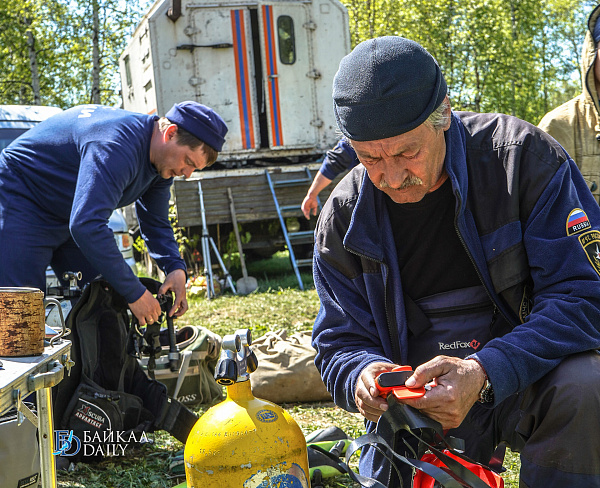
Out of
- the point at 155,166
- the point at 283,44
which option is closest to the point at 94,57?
the point at 283,44

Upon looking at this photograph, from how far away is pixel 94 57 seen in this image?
16.6 meters

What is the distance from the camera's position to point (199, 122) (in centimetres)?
361

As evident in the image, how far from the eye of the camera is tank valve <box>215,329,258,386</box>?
1946 mm

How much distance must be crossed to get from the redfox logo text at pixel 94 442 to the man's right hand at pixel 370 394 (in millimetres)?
1846

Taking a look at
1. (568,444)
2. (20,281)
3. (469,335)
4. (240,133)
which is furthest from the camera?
(240,133)

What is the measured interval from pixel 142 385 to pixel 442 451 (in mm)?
2259

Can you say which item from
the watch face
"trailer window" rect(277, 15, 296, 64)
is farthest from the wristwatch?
"trailer window" rect(277, 15, 296, 64)

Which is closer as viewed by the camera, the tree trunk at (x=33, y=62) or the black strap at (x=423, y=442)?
the black strap at (x=423, y=442)

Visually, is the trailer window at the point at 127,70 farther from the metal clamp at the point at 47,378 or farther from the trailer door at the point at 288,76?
the metal clamp at the point at 47,378

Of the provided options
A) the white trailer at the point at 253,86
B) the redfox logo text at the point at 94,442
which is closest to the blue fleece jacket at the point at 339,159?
the redfox logo text at the point at 94,442

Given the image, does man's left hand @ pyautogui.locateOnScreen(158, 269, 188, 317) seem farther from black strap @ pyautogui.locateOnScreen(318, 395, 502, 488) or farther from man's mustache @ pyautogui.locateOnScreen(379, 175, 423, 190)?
black strap @ pyautogui.locateOnScreen(318, 395, 502, 488)

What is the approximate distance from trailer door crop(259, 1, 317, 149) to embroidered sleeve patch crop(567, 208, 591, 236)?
8.48 meters

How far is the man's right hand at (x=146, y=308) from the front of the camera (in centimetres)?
340

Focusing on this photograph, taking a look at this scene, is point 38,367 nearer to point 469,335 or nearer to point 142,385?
point 469,335
